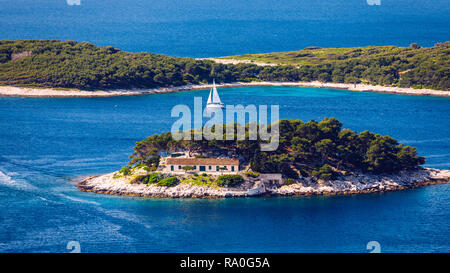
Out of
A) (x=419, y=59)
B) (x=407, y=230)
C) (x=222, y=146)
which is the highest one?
(x=419, y=59)

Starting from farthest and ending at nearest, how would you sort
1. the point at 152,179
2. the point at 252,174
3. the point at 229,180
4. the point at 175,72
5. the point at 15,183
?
the point at 175,72 < the point at 15,183 < the point at 152,179 < the point at 252,174 < the point at 229,180

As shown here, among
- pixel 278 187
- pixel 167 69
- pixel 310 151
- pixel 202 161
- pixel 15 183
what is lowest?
pixel 278 187

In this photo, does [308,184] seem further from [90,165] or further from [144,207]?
[90,165]

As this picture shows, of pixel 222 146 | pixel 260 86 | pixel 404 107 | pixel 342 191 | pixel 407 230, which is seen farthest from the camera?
pixel 260 86

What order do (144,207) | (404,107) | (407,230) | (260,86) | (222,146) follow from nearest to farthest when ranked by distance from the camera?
(407,230) → (144,207) → (222,146) → (404,107) → (260,86)

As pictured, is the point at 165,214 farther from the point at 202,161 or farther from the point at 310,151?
the point at 310,151

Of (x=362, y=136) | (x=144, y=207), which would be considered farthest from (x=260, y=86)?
(x=144, y=207)

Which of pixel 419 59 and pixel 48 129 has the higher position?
pixel 419 59

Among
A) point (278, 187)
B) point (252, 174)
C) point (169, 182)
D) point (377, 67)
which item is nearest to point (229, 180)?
point (252, 174)

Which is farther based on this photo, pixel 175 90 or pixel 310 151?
pixel 175 90
